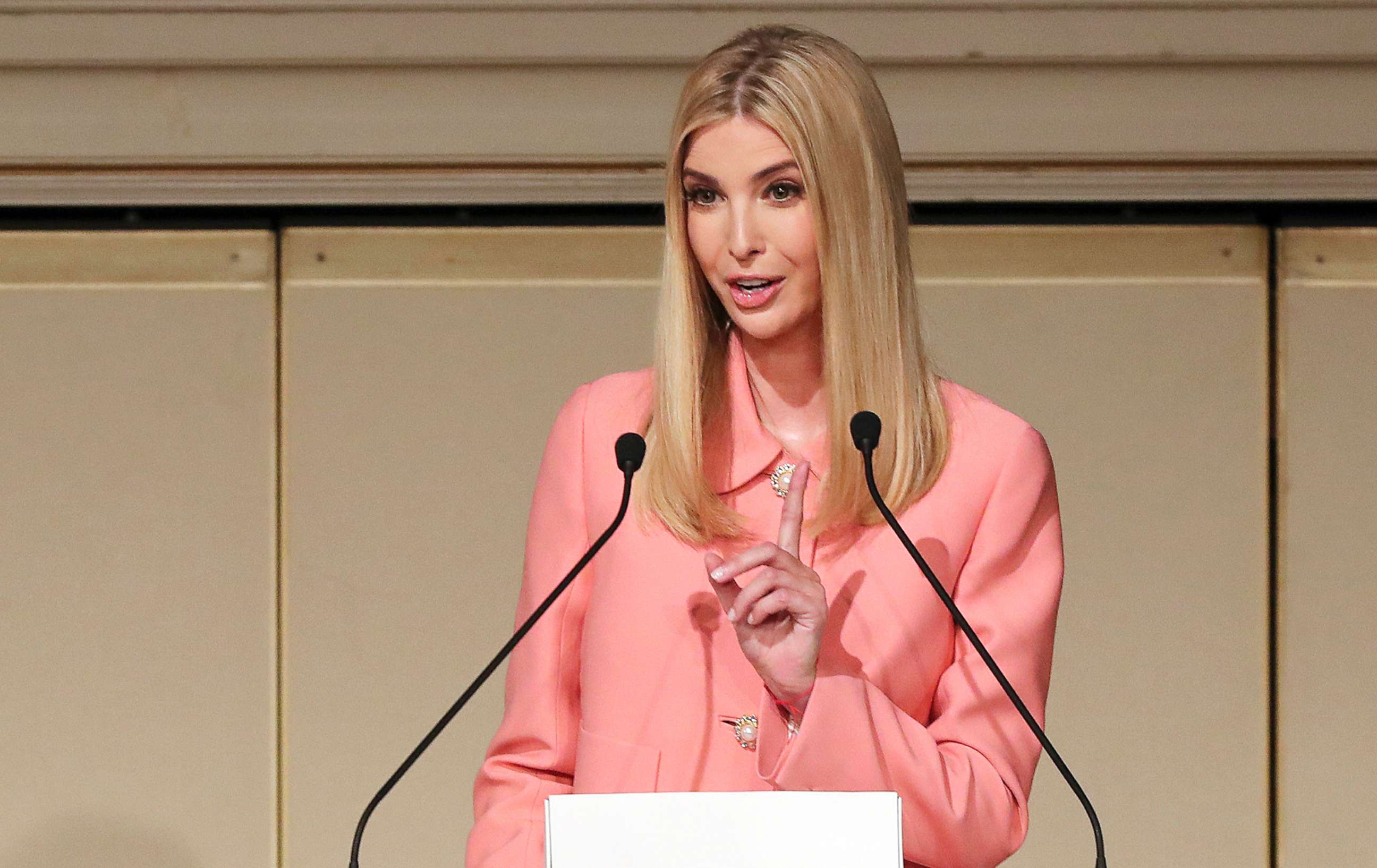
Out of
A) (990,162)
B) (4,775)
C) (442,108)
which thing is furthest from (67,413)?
(990,162)

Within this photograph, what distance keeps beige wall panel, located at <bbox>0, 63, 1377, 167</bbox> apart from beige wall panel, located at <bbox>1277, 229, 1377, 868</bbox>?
23 centimetres

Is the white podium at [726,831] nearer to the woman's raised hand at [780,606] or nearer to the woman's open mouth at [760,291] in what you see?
the woman's raised hand at [780,606]

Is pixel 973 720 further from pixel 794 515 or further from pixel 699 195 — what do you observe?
pixel 699 195

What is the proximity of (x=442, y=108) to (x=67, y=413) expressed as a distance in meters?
0.81

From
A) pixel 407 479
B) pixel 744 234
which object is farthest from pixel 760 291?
pixel 407 479

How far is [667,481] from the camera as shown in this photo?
1.47 metres

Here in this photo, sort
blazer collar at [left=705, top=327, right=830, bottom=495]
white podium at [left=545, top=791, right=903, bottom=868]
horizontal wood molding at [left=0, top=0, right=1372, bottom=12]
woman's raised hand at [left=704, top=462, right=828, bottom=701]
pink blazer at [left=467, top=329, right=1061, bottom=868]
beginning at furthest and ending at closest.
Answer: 1. horizontal wood molding at [left=0, top=0, right=1372, bottom=12]
2. blazer collar at [left=705, top=327, right=830, bottom=495]
3. pink blazer at [left=467, top=329, right=1061, bottom=868]
4. woman's raised hand at [left=704, top=462, right=828, bottom=701]
5. white podium at [left=545, top=791, right=903, bottom=868]

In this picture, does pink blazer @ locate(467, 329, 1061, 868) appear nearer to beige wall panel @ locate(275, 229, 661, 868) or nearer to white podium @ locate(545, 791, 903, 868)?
white podium @ locate(545, 791, 903, 868)

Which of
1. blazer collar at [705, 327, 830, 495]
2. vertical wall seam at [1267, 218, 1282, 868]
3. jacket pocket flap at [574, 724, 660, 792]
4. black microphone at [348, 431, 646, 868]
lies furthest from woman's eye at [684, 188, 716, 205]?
vertical wall seam at [1267, 218, 1282, 868]

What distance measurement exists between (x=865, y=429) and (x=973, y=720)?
27 cm

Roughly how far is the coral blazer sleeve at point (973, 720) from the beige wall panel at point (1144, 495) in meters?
1.35

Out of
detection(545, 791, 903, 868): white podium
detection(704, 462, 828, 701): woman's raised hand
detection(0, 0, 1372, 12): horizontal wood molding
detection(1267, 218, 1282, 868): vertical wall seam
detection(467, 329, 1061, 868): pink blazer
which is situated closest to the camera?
detection(545, 791, 903, 868): white podium

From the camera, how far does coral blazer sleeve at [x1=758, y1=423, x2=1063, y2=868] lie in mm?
1276

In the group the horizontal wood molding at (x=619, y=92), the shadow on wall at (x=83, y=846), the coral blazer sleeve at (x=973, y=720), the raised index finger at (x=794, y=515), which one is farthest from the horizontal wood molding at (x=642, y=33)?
the raised index finger at (x=794, y=515)
